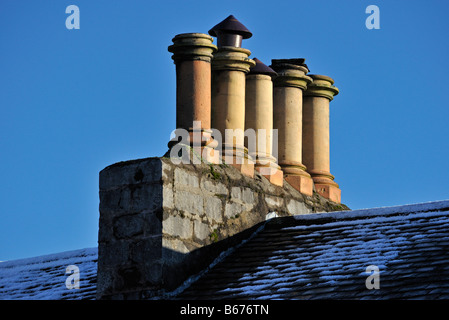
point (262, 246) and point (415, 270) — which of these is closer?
point (415, 270)

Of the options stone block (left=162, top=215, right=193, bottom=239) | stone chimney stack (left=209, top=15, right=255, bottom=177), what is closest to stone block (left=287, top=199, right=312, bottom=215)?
stone chimney stack (left=209, top=15, right=255, bottom=177)

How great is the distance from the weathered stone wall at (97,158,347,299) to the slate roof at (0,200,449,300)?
0.64 ft

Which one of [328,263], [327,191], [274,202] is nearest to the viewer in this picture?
[328,263]

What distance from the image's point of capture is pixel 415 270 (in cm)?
683

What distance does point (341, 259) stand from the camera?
24.7 feet

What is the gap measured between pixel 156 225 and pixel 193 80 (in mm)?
1955

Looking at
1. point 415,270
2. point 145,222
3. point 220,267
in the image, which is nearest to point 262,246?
point 220,267

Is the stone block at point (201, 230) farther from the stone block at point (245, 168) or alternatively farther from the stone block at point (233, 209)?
the stone block at point (245, 168)

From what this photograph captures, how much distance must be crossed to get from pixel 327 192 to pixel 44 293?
332 centimetres

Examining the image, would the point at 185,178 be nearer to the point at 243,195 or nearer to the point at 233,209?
the point at 233,209

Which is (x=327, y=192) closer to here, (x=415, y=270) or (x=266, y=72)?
(x=266, y=72)

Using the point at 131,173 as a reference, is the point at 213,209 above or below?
below

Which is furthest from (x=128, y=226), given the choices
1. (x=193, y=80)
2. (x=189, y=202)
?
(x=193, y=80)

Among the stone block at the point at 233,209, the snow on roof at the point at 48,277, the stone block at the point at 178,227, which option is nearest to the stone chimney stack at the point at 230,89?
the stone block at the point at 233,209
